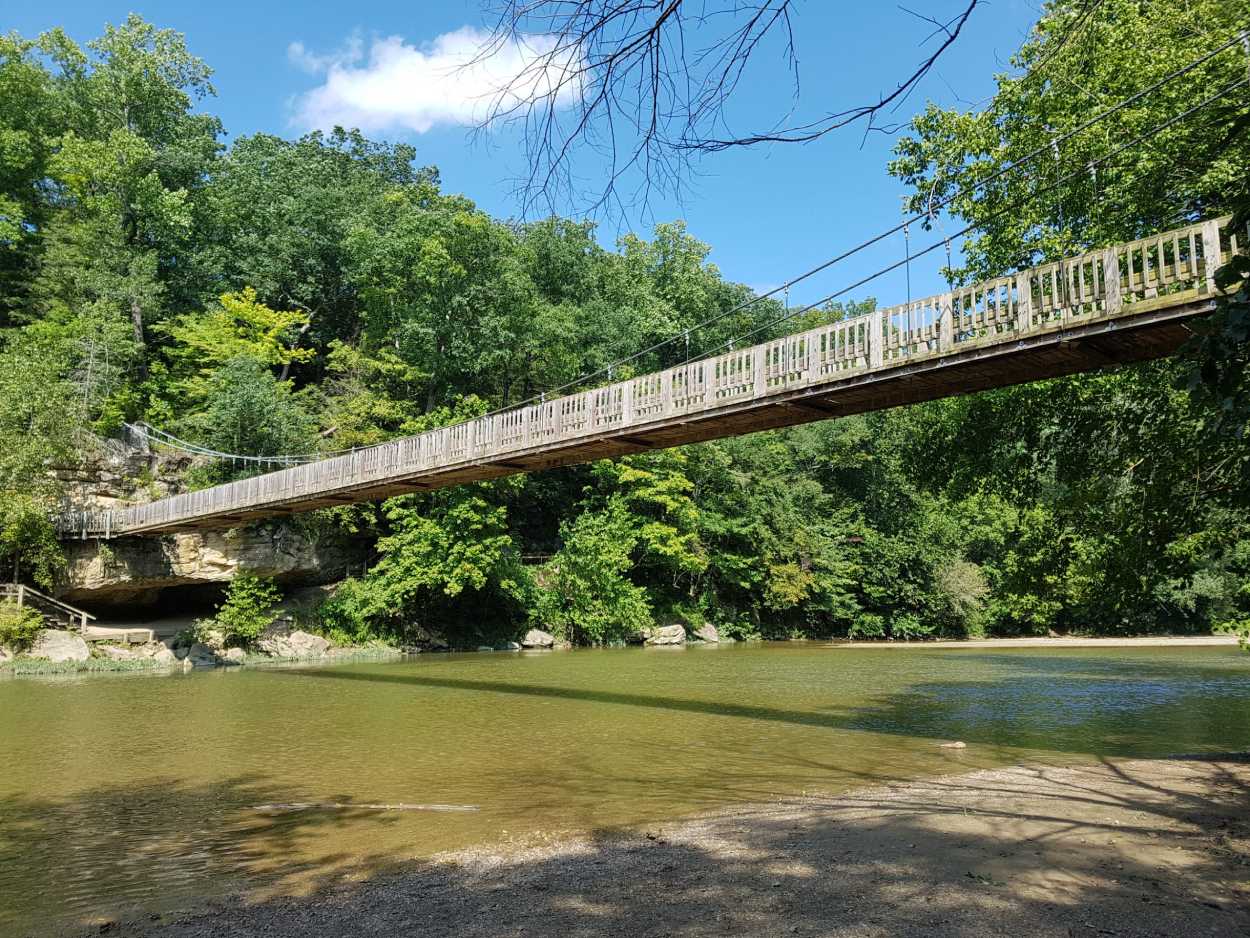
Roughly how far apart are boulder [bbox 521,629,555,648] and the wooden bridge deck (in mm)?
11233

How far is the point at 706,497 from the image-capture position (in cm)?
3106

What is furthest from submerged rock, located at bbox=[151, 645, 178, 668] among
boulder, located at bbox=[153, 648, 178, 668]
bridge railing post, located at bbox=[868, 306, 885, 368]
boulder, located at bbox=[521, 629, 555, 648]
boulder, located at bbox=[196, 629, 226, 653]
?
bridge railing post, located at bbox=[868, 306, 885, 368]

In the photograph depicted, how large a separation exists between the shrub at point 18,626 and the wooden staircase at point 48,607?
0.33m

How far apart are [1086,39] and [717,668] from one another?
→ 44.5ft

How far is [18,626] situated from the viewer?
17.2 meters

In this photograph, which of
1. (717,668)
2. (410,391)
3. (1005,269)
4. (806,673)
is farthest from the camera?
(410,391)

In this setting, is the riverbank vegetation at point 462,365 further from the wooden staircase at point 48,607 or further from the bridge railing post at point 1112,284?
the bridge railing post at point 1112,284

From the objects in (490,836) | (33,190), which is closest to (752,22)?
(490,836)

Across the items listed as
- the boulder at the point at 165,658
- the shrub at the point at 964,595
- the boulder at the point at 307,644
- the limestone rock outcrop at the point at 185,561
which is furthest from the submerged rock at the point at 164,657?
the shrub at the point at 964,595

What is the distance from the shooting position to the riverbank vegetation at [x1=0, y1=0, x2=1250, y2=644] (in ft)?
48.8

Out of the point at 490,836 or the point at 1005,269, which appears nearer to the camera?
the point at 490,836

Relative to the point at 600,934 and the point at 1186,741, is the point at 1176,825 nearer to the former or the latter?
the point at 600,934

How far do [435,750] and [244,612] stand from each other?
14.9 metres

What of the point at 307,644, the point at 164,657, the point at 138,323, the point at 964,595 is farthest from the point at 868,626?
the point at 138,323
